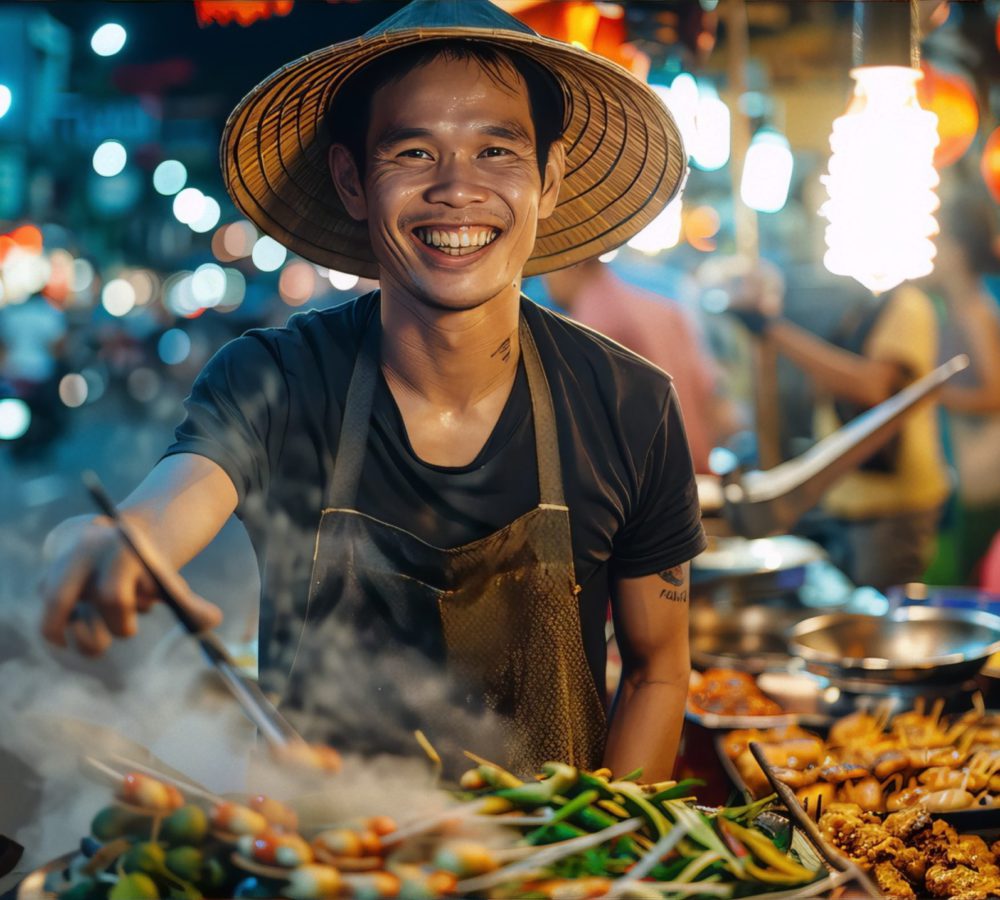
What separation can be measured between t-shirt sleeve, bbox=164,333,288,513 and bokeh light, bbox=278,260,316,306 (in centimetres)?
3507

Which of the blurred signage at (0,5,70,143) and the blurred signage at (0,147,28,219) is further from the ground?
the blurred signage at (0,5,70,143)

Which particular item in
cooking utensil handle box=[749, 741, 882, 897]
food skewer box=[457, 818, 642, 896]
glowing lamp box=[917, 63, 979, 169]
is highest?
glowing lamp box=[917, 63, 979, 169]

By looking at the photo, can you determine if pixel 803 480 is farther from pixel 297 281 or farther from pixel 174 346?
pixel 297 281

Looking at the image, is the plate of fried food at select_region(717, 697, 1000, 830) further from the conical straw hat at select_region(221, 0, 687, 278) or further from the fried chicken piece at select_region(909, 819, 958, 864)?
the conical straw hat at select_region(221, 0, 687, 278)

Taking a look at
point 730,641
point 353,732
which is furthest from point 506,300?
point 730,641

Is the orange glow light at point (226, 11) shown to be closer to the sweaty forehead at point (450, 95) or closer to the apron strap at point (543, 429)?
the sweaty forehead at point (450, 95)

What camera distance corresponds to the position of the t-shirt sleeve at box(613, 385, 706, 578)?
243 cm

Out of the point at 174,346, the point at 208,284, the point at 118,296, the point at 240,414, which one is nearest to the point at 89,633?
the point at 240,414

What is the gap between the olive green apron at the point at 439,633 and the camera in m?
2.26

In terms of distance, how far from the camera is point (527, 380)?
2416 mm

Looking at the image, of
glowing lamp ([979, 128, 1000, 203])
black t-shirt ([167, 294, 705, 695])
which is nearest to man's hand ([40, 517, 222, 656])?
black t-shirt ([167, 294, 705, 695])

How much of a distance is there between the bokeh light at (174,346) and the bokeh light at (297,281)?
920cm

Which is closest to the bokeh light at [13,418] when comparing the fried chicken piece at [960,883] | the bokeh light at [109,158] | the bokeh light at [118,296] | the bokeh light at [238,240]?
the fried chicken piece at [960,883]

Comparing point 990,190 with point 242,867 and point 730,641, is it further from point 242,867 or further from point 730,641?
point 242,867
